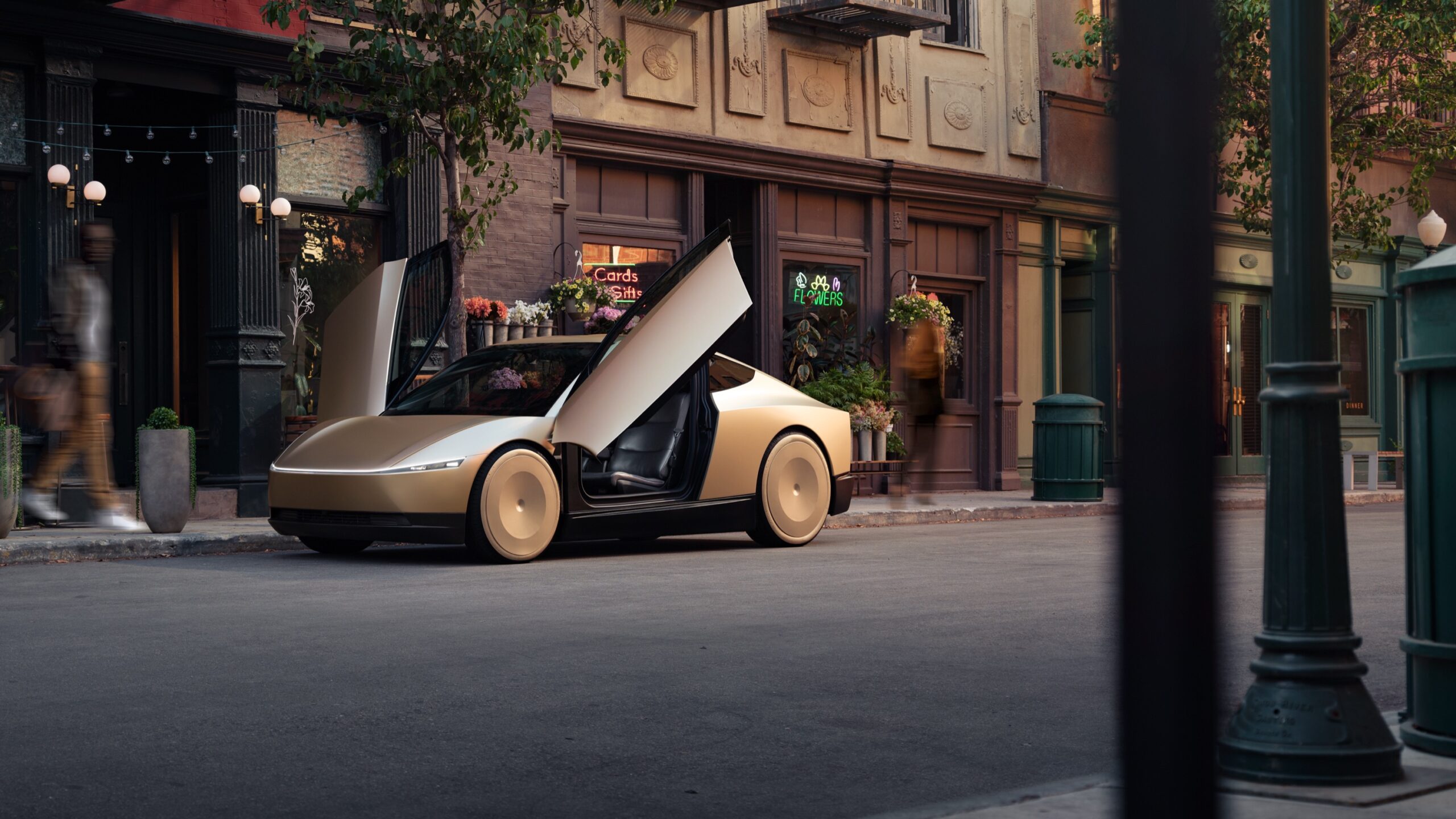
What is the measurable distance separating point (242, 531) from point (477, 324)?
179 inches

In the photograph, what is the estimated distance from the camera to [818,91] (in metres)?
20.5

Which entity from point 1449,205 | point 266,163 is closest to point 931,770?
point 266,163

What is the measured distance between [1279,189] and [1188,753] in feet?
10.4

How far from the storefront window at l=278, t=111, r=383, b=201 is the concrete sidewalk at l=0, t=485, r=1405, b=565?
330cm

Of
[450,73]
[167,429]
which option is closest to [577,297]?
[450,73]

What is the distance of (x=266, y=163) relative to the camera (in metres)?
15.5

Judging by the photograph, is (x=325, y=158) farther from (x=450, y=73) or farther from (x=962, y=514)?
(x=962, y=514)

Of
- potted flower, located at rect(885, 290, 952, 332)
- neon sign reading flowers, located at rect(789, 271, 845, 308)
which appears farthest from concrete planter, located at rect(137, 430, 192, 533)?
potted flower, located at rect(885, 290, 952, 332)

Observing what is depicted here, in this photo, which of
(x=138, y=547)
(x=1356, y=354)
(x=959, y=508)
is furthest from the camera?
(x=1356, y=354)

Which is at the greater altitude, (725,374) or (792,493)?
(725,374)

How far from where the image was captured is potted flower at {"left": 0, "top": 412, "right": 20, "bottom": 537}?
39.0ft

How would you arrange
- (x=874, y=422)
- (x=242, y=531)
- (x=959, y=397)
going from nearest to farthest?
(x=242, y=531)
(x=874, y=422)
(x=959, y=397)

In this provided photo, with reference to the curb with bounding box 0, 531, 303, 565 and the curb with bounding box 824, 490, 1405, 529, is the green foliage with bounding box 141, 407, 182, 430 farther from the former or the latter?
the curb with bounding box 824, 490, 1405, 529

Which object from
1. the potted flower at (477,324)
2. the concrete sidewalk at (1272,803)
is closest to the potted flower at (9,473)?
the potted flower at (477,324)
